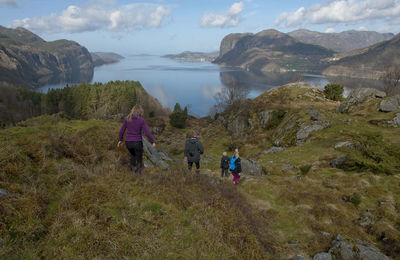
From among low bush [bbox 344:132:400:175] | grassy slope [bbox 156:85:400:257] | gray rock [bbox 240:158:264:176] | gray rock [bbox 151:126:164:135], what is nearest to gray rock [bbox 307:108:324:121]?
grassy slope [bbox 156:85:400:257]

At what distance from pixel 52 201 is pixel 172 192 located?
3.32 metres

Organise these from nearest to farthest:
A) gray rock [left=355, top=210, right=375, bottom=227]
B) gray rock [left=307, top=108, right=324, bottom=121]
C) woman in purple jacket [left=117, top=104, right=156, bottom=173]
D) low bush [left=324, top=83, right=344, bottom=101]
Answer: woman in purple jacket [left=117, top=104, right=156, bottom=173]
gray rock [left=355, top=210, right=375, bottom=227]
gray rock [left=307, top=108, right=324, bottom=121]
low bush [left=324, top=83, right=344, bottom=101]

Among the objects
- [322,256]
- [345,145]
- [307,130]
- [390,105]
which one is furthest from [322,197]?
[390,105]

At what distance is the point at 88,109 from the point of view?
256 feet

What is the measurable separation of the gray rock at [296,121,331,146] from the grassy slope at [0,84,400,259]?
11.5 m

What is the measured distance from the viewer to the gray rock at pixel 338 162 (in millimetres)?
15330

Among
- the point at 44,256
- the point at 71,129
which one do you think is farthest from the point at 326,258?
the point at 71,129

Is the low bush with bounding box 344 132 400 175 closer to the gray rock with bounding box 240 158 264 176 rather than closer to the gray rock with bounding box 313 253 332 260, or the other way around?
the gray rock with bounding box 240 158 264 176

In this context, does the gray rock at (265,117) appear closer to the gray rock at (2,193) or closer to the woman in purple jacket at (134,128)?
the woman in purple jacket at (134,128)

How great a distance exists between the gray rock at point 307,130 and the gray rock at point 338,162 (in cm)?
764

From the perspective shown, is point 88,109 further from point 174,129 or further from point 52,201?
point 52,201

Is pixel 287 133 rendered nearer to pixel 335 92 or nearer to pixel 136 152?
pixel 335 92

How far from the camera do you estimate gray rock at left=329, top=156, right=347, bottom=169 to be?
50.3ft

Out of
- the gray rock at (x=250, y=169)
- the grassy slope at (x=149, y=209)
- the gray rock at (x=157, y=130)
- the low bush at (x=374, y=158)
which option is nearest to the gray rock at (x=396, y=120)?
the low bush at (x=374, y=158)
